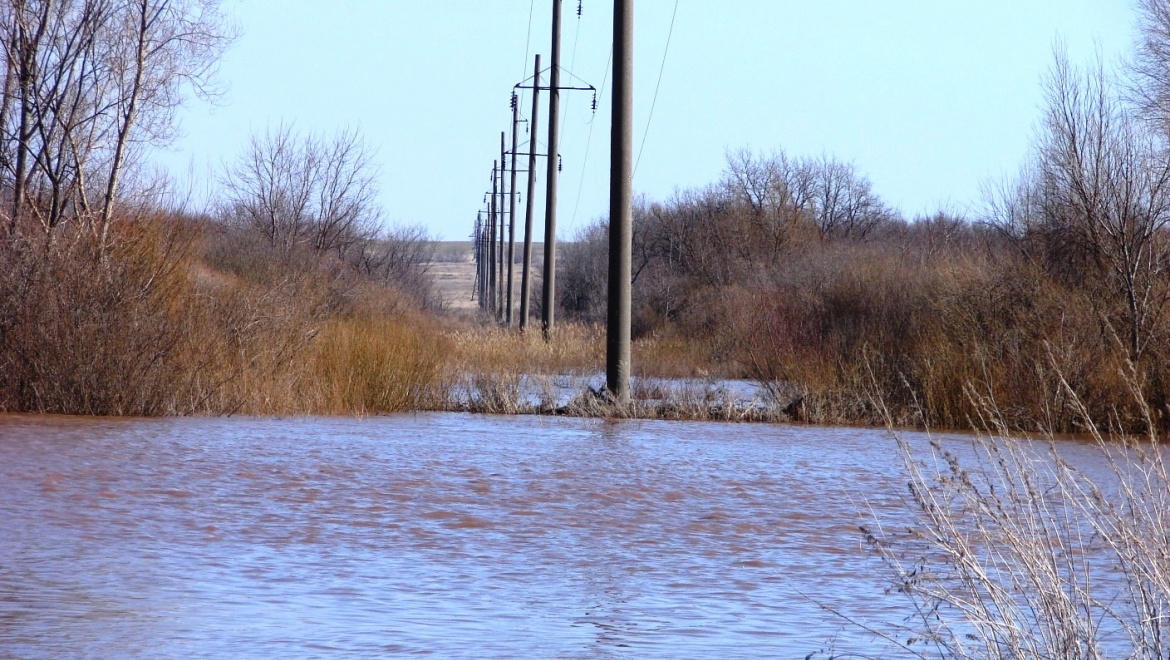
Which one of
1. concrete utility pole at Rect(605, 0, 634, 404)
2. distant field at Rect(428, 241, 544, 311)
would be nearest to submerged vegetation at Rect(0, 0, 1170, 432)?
concrete utility pole at Rect(605, 0, 634, 404)

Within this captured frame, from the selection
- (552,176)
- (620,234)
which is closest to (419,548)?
(620,234)

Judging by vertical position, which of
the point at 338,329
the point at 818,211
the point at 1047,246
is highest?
the point at 818,211

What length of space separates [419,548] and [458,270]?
138493 mm

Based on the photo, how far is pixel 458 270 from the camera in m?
145

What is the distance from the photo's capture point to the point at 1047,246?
→ 70.0ft

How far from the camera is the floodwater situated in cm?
505

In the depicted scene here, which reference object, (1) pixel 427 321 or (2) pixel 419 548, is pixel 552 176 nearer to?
(1) pixel 427 321

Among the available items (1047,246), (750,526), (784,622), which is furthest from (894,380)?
(784,622)

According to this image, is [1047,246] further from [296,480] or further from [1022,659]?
[1022,659]

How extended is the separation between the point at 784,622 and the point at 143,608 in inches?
105

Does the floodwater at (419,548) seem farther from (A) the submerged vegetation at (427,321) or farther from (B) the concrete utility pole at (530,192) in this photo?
(B) the concrete utility pole at (530,192)

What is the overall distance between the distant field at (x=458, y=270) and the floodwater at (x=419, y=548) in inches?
3383

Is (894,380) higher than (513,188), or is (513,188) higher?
(513,188)

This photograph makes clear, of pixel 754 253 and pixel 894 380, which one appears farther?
pixel 754 253
